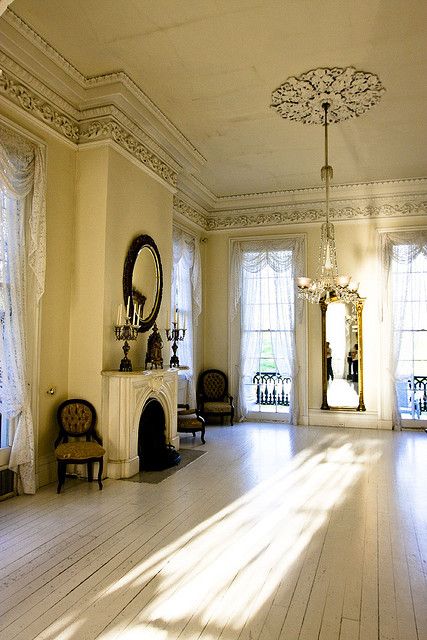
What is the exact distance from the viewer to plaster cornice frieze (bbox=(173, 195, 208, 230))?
25.3ft

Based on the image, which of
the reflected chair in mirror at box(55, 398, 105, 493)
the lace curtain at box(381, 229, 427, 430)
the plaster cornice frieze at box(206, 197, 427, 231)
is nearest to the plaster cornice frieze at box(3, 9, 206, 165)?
the plaster cornice frieze at box(206, 197, 427, 231)

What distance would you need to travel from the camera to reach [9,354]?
163 inches

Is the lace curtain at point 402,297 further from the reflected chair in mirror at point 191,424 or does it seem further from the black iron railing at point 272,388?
the reflected chair in mirror at point 191,424

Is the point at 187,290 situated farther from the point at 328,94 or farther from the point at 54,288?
the point at 328,94

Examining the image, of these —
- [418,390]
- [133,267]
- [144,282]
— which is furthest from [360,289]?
[133,267]

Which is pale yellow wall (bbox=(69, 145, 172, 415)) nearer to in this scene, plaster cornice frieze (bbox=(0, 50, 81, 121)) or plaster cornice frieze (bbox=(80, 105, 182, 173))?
plaster cornice frieze (bbox=(80, 105, 182, 173))

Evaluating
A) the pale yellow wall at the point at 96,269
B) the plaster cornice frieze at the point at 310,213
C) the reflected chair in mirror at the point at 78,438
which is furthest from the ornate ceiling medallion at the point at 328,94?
the reflected chair in mirror at the point at 78,438

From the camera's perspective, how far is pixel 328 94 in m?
4.97

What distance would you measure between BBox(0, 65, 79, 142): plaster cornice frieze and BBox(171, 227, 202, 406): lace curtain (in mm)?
2847

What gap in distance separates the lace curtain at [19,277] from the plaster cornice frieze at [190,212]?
3.44 metres

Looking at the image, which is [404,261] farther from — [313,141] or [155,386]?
[155,386]

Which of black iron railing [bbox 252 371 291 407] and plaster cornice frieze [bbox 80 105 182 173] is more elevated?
plaster cornice frieze [bbox 80 105 182 173]

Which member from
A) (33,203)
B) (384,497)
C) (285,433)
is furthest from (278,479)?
(33,203)

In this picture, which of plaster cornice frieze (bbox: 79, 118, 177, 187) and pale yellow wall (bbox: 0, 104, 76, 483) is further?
plaster cornice frieze (bbox: 79, 118, 177, 187)
